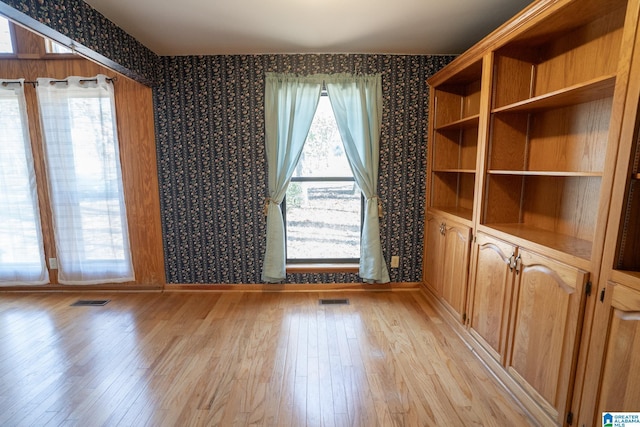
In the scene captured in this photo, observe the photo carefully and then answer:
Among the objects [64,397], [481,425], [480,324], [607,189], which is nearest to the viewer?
[607,189]

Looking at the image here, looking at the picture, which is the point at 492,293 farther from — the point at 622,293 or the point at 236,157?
the point at 236,157

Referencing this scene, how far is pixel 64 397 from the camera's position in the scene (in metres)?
1.78

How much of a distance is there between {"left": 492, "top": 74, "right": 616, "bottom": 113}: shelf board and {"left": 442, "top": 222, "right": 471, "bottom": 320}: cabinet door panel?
91 centimetres

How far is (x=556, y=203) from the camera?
1.92m

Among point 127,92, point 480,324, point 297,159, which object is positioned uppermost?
point 127,92

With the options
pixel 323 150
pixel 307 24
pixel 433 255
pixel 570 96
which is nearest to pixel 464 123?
pixel 570 96

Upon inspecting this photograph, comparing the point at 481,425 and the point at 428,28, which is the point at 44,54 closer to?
the point at 428,28

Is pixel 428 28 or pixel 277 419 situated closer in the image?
pixel 277 419

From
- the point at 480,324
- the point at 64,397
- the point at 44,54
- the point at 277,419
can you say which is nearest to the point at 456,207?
the point at 480,324

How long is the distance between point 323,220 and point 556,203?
207 centimetres

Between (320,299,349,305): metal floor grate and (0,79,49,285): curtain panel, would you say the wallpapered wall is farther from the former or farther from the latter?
(0,79,49,285): curtain panel

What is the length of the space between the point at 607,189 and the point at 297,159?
7.75 ft

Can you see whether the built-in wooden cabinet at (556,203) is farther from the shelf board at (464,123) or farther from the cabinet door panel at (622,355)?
the shelf board at (464,123)

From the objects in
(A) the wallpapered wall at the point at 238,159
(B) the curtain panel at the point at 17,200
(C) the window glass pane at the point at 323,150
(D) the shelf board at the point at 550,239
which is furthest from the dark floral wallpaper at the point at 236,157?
(B) the curtain panel at the point at 17,200
